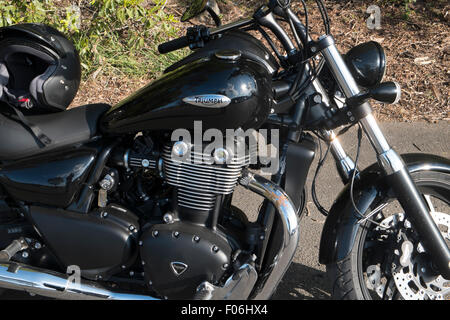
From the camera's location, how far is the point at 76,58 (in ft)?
7.47

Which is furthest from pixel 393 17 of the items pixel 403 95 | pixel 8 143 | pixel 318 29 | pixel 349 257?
pixel 8 143

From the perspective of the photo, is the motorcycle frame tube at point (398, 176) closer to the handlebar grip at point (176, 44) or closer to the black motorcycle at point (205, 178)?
the black motorcycle at point (205, 178)

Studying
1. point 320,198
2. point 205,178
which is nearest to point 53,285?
point 205,178

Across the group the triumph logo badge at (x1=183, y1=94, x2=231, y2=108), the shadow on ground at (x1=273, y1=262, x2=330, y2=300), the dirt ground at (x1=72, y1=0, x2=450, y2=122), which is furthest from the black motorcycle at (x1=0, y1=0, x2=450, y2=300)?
the dirt ground at (x1=72, y1=0, x2=450, y2=122)

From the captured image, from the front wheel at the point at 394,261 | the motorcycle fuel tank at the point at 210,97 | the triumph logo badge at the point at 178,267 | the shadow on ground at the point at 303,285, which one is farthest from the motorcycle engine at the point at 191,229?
the shadow on ground at the point at 303,285

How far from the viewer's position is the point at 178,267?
2102 millimetres

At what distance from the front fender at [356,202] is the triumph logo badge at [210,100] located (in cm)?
73

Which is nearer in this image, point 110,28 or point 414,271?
point 414,271

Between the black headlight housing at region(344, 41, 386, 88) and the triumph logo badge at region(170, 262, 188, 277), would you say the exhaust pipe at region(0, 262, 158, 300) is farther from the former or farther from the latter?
the black headlight housing at region(344, 41, 386, 88)

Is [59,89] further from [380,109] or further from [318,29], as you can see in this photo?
[318,29]

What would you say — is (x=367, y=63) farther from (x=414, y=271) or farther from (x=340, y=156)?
(x=414, y=271)

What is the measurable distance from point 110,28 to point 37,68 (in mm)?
2952

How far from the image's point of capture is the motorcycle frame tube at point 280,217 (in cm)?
197

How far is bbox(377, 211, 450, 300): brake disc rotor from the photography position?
215 centimetres
